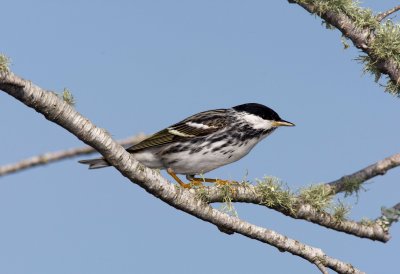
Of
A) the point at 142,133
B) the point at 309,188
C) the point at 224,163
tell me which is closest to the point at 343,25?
the point at 309,188

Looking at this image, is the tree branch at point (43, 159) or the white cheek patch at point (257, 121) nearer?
the tree branch at point (43, 159)

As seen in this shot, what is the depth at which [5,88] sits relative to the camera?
566 cm

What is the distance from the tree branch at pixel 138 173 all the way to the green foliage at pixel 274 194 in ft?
1.56

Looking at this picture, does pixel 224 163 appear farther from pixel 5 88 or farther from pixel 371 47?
pixel 5 88

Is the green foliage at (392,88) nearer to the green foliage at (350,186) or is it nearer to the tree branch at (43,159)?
the green foliage at (350,186)

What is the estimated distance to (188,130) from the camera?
9211mm

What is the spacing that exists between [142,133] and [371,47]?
3383mm

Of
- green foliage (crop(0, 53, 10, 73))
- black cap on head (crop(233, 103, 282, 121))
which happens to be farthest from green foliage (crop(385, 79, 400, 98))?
green foliage (crop(0, 53, 10, 73))

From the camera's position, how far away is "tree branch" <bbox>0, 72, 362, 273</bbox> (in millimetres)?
5738

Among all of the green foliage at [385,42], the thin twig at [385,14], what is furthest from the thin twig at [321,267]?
the thin twig at [385,14]

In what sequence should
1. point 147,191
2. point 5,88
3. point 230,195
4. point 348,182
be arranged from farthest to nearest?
point 348,182, point 230,195, point 147,191, point 5,88

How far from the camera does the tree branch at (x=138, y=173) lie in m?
5.74

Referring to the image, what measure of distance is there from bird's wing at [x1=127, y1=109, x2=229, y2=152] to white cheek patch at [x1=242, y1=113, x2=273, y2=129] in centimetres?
28

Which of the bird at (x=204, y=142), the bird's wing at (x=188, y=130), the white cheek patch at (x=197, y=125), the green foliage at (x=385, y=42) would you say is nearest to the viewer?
the green foliage at (x=385, y=42)
